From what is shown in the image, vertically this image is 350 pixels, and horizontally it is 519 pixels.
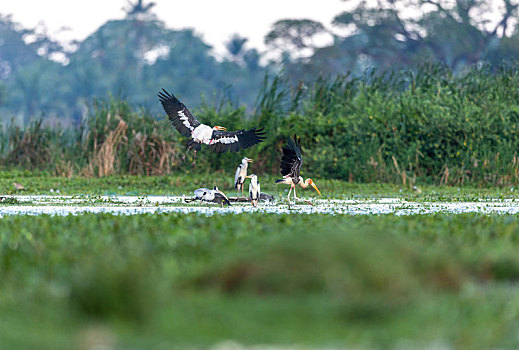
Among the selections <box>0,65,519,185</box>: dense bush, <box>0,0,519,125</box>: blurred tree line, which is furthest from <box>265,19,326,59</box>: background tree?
<box>0,65,519,185</box>: dense bush

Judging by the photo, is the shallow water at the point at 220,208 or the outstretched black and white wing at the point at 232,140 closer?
the shallow water at the point at 220,208

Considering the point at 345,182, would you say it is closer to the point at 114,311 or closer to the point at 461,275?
the point at 461,275

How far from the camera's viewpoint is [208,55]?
5975 cm

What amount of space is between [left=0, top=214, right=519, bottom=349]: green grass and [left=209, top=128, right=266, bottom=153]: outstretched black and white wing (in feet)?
25.3

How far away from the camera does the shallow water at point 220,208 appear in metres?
13.5

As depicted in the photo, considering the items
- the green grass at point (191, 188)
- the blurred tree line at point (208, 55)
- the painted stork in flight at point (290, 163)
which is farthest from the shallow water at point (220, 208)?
the blurred tree line at point (208, 55)

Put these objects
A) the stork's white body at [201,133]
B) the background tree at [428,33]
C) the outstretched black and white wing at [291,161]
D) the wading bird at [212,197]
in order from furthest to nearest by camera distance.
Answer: the background tree at [428,33] → the stork's white body at [201,133] → the wading bird at [212,197] → the outstretched black and white wing at [291,161]

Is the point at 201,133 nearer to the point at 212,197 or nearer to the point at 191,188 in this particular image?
the point at 212,197

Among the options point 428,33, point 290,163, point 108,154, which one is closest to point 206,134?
point 290,163

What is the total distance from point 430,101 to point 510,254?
16.3 m

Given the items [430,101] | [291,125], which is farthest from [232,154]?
[430,101]

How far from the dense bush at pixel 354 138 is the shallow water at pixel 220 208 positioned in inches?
208

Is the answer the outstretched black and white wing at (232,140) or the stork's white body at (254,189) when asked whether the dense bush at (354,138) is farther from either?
the stork's white body at (254,189)

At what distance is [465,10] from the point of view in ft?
160
